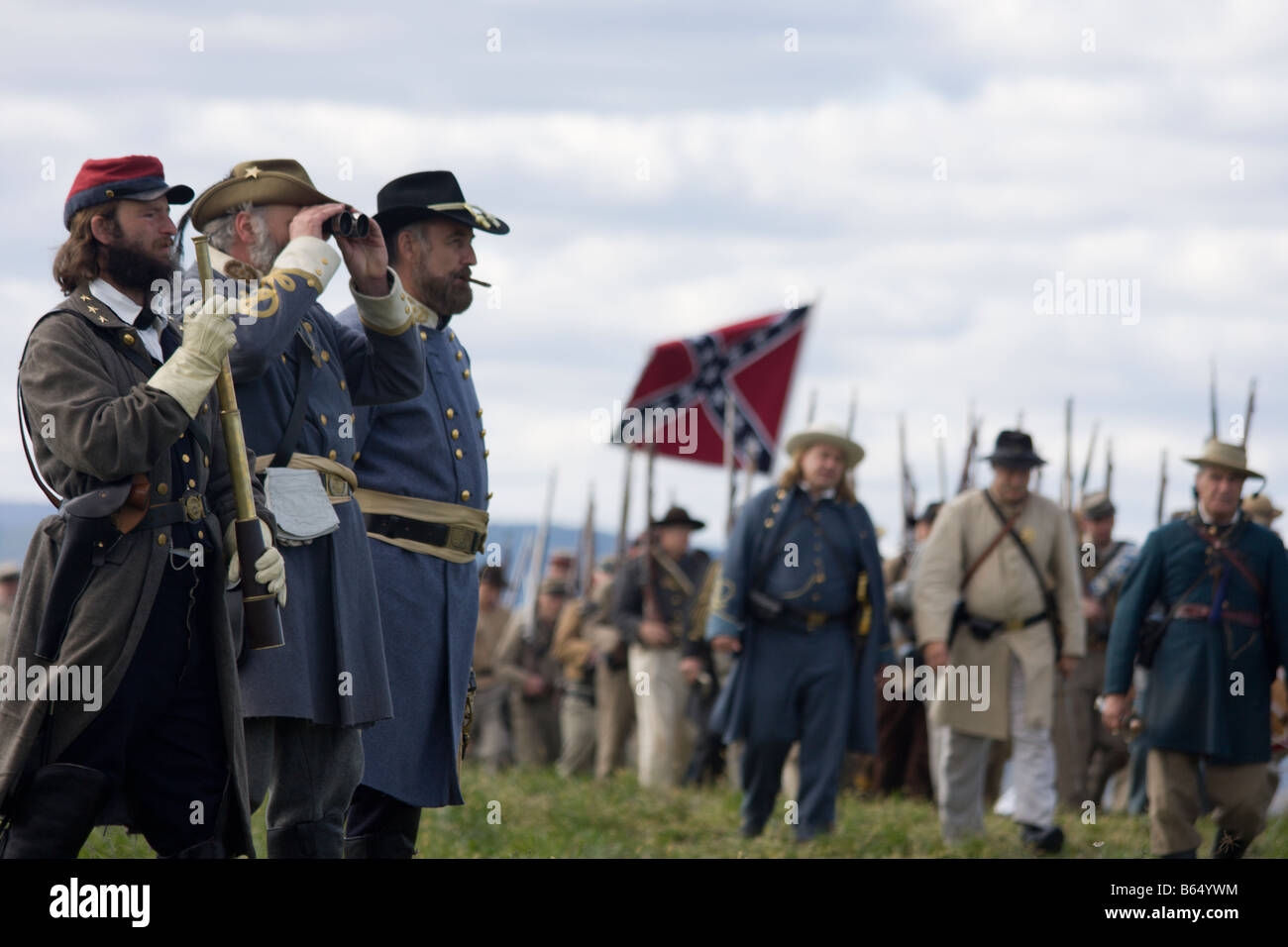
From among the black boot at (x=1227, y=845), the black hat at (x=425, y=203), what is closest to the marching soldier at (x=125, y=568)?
the black hat at (x=425, y=203)

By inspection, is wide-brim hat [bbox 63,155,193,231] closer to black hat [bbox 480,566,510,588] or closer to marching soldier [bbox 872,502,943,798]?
marching soldier [bbox 872,502,943,798]

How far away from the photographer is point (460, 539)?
5711mm

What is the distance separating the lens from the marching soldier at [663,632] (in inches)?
536

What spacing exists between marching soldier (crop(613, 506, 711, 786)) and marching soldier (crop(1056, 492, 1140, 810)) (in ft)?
8.83

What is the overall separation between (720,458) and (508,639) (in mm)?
2581

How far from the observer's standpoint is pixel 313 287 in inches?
191

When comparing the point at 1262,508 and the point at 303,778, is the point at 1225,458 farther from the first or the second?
the point at 303,778

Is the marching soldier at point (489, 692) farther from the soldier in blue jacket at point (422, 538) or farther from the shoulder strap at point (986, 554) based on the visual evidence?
the soldier in blue jacket at point (422, 538)

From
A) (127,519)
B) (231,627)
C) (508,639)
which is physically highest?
(127,519)

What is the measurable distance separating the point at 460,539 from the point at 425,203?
3.50 ft

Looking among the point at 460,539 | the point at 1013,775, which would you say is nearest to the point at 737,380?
the point at 1013,775

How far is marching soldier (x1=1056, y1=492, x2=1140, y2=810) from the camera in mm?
12680
